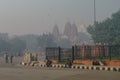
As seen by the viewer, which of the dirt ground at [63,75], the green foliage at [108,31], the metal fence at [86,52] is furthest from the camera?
the green foliage at [108,31]

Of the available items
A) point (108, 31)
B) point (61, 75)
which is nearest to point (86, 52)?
point (61, 75)

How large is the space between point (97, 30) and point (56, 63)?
6223 cm

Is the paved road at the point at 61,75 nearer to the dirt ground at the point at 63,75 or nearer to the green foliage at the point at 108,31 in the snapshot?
the dirt ground at the point at 63,75

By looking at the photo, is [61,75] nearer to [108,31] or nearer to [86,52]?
[86,52]

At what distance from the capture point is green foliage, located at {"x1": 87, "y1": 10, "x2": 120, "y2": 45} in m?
85.2

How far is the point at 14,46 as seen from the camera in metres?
177

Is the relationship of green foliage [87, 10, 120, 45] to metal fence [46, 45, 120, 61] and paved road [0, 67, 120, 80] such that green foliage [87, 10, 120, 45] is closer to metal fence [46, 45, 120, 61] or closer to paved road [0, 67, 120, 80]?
metal fence [46, 45, 120, 61]

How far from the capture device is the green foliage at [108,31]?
279 feet

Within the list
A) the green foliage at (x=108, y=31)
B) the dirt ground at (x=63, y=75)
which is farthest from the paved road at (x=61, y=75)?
the green foliage at (x=108, y=31)

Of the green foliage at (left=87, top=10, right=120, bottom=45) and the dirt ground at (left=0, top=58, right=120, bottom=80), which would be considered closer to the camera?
the dirt ground at (left=0, top=58, right=120, bottom=80)

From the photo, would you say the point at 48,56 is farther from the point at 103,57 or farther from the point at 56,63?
the point at 103,57

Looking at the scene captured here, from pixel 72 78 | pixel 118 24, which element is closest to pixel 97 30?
pixel 118 24

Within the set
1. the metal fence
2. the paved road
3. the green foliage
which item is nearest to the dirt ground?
the paved road

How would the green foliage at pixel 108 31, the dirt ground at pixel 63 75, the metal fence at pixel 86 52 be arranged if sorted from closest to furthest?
the dirt ground at pixel 63 75 < the metal fence at pixel 86 52 < the green foliage at pixel 108 31
